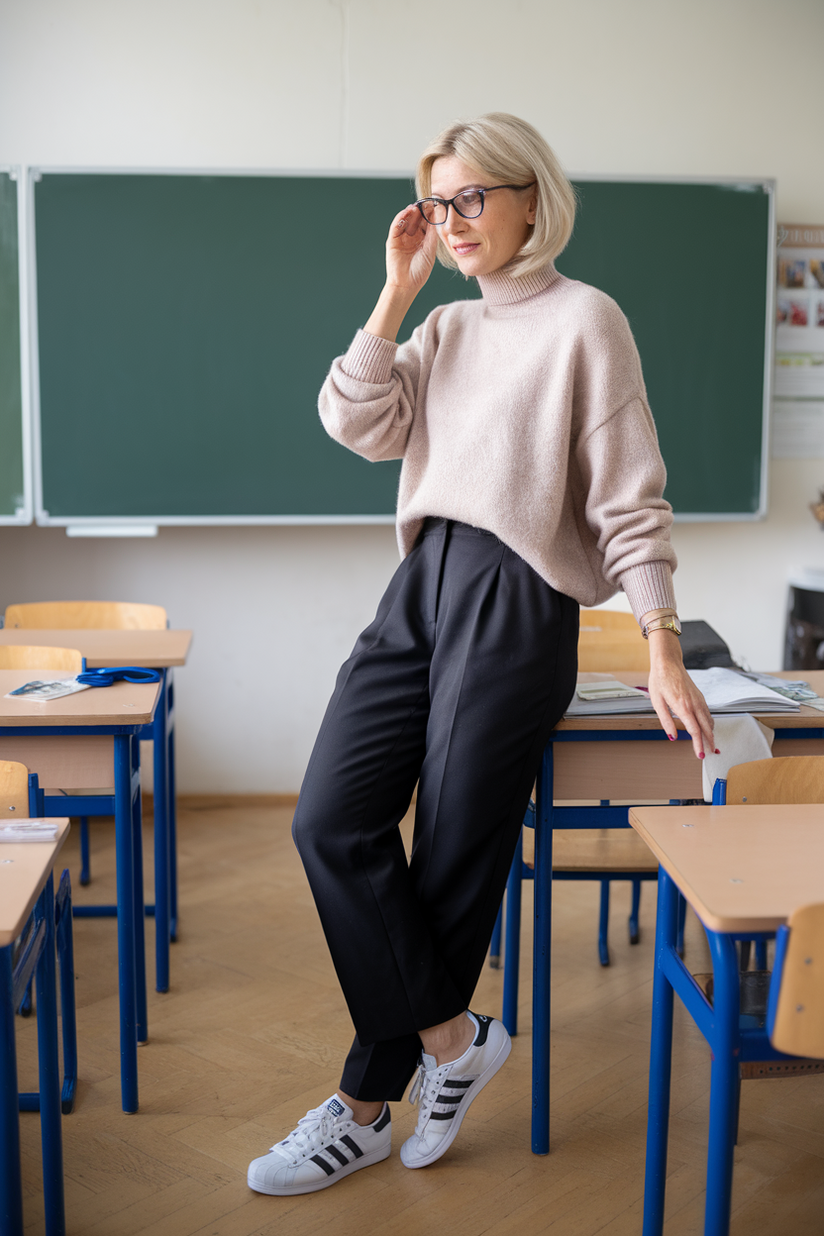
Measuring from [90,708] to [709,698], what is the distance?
1.07m

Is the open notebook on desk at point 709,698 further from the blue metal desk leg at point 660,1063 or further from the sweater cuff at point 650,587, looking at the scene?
the blue metal desk leg at point 660,1063

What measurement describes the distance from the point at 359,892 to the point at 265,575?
2254 millimetres

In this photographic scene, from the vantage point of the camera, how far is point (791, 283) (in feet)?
11.9

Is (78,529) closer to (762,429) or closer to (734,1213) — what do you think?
(762,429)

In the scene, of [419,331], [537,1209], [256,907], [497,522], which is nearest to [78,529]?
[256,907]

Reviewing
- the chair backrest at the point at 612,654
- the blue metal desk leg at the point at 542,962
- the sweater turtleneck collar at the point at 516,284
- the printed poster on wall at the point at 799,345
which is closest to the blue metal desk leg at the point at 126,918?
the blue metal desk leg at the point at 542,962

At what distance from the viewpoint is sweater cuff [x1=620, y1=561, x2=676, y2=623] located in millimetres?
1613

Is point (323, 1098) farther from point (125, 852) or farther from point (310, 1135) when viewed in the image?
point (125, 852)

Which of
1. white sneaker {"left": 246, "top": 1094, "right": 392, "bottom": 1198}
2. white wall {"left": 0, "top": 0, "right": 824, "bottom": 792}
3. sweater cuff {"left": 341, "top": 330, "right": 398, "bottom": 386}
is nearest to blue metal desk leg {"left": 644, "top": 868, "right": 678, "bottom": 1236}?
white sneaker {"left": 246, "top": 1094, "right": 392, "bottom": 1198}

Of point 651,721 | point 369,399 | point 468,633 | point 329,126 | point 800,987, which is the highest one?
point 329,126

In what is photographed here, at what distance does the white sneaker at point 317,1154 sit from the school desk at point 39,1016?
0.32 m

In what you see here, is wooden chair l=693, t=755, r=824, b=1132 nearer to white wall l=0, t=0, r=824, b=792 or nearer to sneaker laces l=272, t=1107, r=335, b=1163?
sneaker laces l=272, t=1107, r=335, b=1163

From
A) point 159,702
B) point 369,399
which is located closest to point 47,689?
point 159,702

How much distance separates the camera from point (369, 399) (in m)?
1.69
